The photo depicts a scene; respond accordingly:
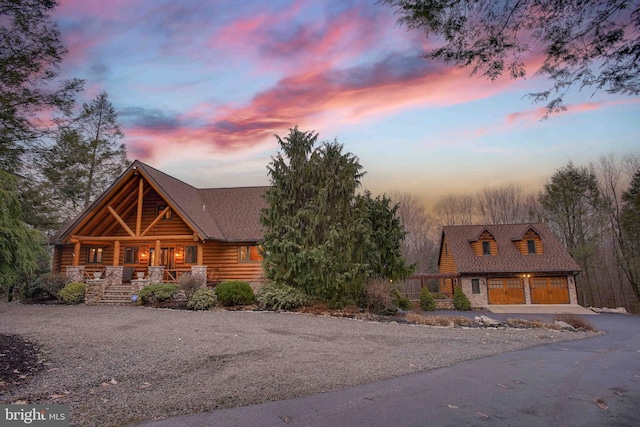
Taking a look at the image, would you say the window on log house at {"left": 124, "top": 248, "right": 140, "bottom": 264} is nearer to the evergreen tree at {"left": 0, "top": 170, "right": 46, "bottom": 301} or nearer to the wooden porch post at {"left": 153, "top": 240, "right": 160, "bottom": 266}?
the wooden porch post at {"left": 153, "top": 240, "right": 160, "bottom": 266}

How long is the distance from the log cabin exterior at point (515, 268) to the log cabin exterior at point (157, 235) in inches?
617

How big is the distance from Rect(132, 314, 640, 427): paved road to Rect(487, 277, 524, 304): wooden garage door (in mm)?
19334

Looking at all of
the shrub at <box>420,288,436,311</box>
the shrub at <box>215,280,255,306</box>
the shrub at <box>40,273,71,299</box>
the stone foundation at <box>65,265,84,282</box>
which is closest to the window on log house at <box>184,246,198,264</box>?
the stone foundation at <box>65,265,84,282</box>

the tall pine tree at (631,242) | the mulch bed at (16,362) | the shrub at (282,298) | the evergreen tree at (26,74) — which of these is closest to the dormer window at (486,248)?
the tall pine tree at (631,242)

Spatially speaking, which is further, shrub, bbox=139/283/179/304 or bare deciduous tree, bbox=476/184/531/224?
bare deciduous tree, bbox=476/184/531/224

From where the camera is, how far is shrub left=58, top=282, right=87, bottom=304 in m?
16.1

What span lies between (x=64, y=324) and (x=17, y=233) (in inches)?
171

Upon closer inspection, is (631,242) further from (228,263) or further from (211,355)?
(211,355)

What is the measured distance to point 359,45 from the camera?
26.8 feet

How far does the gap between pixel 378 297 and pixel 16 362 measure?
1150cm

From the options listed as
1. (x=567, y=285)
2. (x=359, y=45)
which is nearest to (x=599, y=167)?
(x=567, y=285)

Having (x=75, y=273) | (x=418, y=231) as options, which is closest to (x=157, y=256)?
(x=75, y=273)

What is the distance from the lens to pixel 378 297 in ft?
46.9

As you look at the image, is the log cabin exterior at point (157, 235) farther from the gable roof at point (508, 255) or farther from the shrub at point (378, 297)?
the gable roof at point (508, 255)
